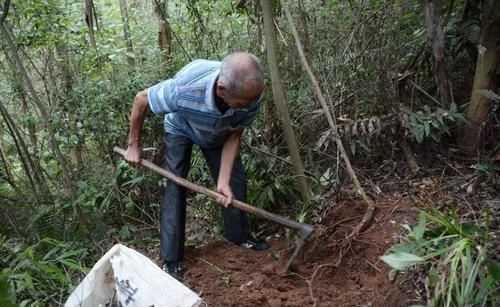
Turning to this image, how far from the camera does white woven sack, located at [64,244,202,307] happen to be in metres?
2.80

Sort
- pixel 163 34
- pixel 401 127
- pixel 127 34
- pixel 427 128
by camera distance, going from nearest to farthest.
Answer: pixel 427 128, pixel 401 127, pixel 163 34, pixel 127 34

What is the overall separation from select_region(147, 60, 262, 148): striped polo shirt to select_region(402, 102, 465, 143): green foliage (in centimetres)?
120

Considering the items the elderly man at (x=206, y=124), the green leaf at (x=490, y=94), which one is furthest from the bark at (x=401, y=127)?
the elderly man at (x=206, y=124)

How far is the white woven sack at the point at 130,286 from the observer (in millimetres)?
2797

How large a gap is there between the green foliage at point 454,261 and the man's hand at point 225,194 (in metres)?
1.10

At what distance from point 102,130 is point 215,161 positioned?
1.58 metres

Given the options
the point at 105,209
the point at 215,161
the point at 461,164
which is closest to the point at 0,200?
the point at 105,209

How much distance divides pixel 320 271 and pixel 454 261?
1041mm

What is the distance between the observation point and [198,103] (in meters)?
3.03

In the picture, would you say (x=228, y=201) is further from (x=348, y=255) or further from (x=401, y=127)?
(x=401, y=127)

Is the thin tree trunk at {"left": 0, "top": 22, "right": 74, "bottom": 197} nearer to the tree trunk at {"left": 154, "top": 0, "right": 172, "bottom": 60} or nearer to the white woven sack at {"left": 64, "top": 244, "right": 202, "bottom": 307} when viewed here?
the white woven sack at {"left": 64, "top": 244, "right": 202, "bottom": 307}

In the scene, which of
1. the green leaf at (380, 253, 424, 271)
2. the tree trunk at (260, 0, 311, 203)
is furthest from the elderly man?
the green leaf at (380, 253, 424, 271)

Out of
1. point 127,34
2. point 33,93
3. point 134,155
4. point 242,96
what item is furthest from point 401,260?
point 127,34

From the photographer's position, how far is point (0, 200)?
14.4ft
